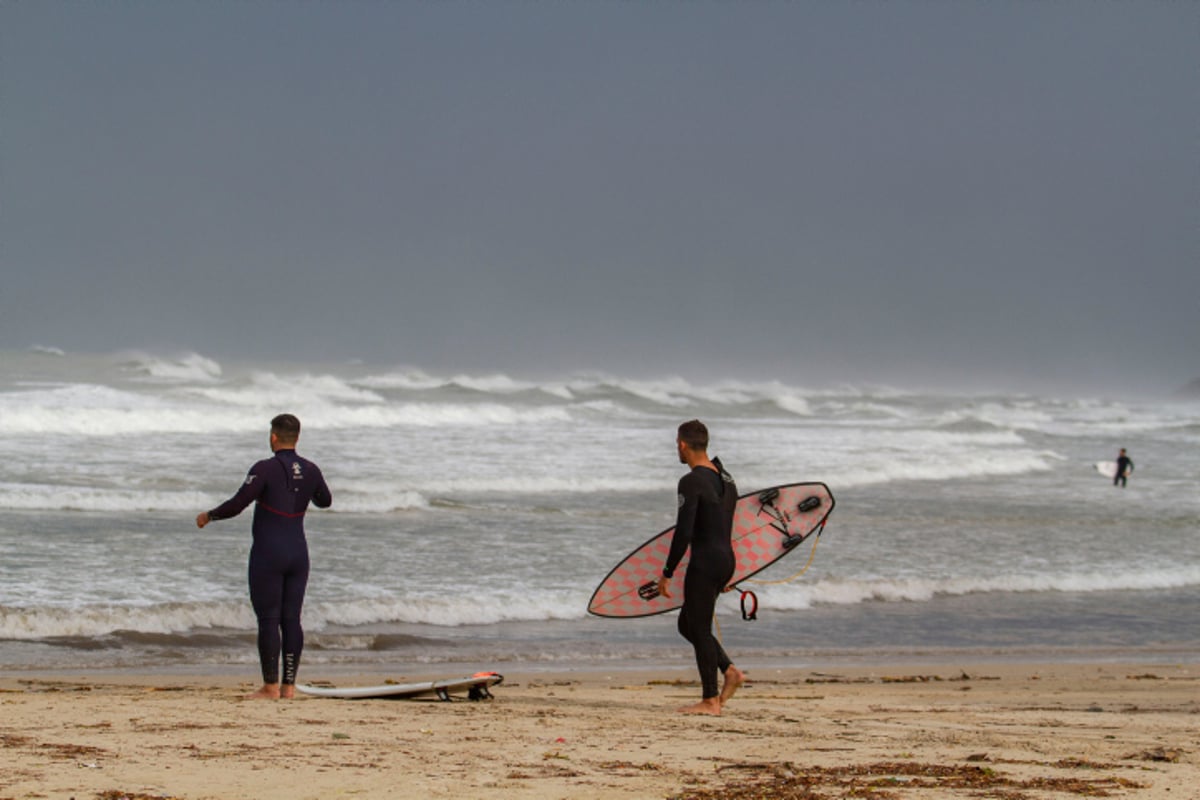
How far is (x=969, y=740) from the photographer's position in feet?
19.1

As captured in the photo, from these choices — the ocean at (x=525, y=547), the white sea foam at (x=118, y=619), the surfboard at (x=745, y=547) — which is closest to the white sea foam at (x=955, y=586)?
the ocean at (x=525, y=547)

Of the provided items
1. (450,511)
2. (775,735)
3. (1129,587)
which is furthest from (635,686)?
(450,511)

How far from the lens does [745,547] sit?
8.10m

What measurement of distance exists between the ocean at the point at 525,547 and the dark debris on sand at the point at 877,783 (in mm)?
4220

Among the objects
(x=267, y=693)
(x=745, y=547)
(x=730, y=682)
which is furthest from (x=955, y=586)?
(x=267, y=693)

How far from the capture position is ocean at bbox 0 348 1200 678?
9.68 m

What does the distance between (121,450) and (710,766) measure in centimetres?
2174

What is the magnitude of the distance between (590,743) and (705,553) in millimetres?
1427

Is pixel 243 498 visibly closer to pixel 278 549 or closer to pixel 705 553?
pixel 278 549

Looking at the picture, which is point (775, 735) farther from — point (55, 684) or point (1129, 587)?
point (1129, 587)

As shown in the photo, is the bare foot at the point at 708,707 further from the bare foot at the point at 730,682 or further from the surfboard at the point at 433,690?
the surfboard at the point at 433,690

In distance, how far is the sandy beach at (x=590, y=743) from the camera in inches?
176

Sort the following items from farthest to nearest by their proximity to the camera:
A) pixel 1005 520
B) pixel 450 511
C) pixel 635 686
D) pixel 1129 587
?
pixel 1005 520
pixel 450 511
pixel 1129 587
pixel 635 686

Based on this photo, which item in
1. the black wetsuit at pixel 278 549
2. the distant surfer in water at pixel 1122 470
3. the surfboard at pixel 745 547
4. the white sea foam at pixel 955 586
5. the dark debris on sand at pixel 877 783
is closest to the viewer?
the dark debris on sand at pixel 877 783
